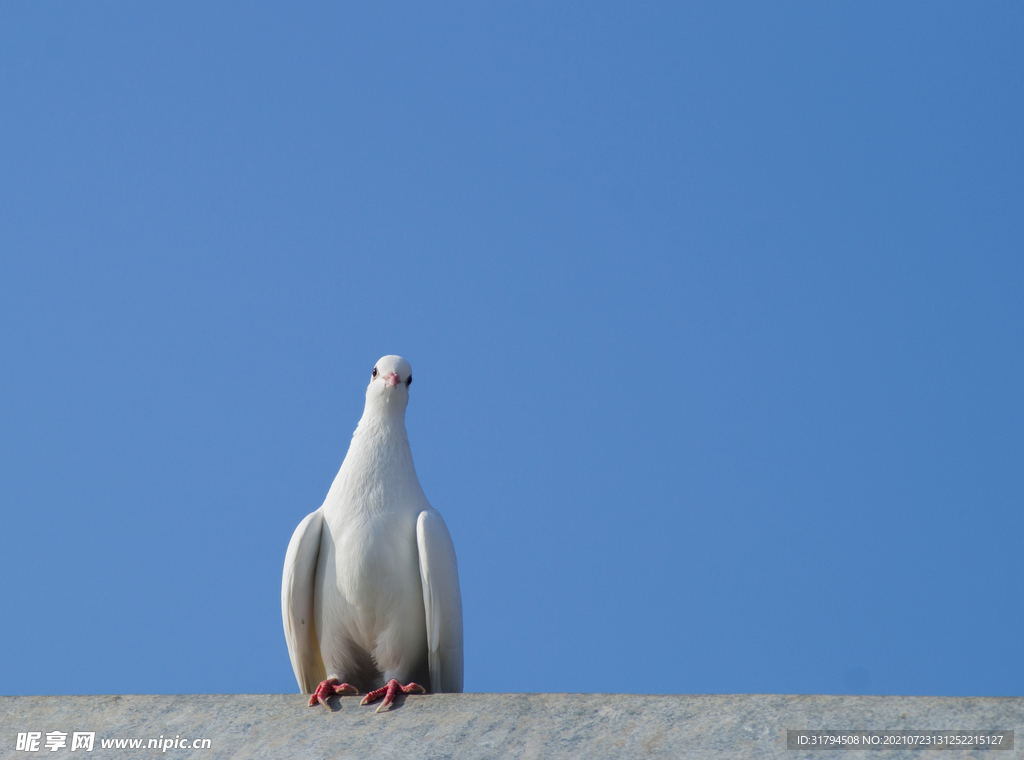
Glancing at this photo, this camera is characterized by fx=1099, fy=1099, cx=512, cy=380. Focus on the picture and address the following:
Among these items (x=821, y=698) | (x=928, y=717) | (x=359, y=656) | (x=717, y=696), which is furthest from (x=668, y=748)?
(x=359, y=656)

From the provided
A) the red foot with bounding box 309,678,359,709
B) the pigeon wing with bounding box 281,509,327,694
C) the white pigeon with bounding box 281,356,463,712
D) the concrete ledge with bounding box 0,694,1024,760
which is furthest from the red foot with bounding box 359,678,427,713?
the pigeon wing with bounding box 281,509,327,694

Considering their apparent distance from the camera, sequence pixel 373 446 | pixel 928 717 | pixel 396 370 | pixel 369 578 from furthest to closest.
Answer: pixel 396 370, pixel 373 446, pixel 369 578, pixel 928 717

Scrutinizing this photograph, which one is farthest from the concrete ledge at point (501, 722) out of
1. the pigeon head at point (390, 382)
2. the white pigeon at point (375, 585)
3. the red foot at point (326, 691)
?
the pigeon head at point (390, 382)

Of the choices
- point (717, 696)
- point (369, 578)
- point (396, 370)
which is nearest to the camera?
point (717, 696)

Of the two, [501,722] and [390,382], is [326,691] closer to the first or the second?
[501,722]

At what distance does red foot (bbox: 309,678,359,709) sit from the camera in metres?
6.73

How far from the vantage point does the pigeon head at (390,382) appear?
27.6ft

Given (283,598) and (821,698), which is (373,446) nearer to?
(283,598)

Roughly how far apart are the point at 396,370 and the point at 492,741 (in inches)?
131

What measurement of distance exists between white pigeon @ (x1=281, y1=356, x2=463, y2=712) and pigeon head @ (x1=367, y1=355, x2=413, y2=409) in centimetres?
44

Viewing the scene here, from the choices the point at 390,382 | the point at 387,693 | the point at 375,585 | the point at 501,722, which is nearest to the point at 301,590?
the point at 375,585

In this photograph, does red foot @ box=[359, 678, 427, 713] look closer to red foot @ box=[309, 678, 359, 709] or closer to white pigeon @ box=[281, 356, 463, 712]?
red foot @ box=[309, 678, 359, 709]

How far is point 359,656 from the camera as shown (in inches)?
311

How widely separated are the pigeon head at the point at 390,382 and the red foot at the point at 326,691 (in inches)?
86.5
